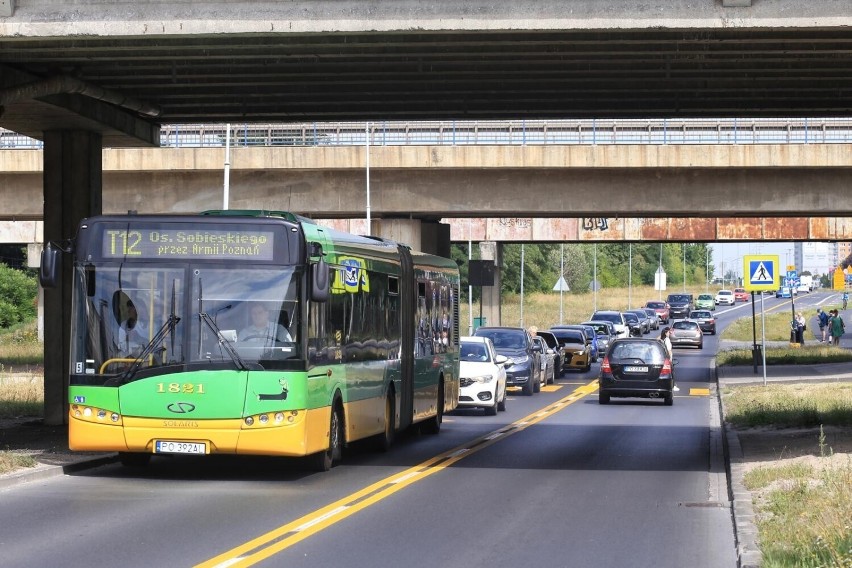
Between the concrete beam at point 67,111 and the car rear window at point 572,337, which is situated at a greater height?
the concrete beam at point 67,111

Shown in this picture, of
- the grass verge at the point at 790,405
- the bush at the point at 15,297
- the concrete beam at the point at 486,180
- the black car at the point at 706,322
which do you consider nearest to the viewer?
the grass verge at the point at 790,405

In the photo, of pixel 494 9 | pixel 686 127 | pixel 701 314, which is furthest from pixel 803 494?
pixel 701 314

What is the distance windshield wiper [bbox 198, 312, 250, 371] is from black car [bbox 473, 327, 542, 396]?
23086 mm

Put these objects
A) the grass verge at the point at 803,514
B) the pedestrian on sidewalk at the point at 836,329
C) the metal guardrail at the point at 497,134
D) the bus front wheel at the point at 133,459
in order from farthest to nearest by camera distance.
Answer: the pedestrian on sidewalk at the point at 836,329 < the metal guardrail at the point at 497,134 < the bus front wheel at the point at 133,459 < the grass verge at the point at 803,514

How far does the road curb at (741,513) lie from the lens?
10609mm

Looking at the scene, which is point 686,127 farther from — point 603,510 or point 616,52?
point 603,510

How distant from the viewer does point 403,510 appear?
14141 millimetres

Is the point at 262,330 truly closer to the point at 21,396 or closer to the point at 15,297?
the point at 21,396

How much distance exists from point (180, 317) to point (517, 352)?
23889mm

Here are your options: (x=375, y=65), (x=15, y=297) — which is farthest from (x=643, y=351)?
(x=15, y=297)

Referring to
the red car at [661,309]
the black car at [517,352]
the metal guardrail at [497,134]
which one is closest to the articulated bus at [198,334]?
the black car at [517,352]

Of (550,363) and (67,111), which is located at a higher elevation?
(67,111)

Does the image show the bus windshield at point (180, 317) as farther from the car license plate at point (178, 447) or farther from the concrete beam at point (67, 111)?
the concrete beam at point (67, 111)

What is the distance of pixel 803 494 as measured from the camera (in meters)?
13.7
